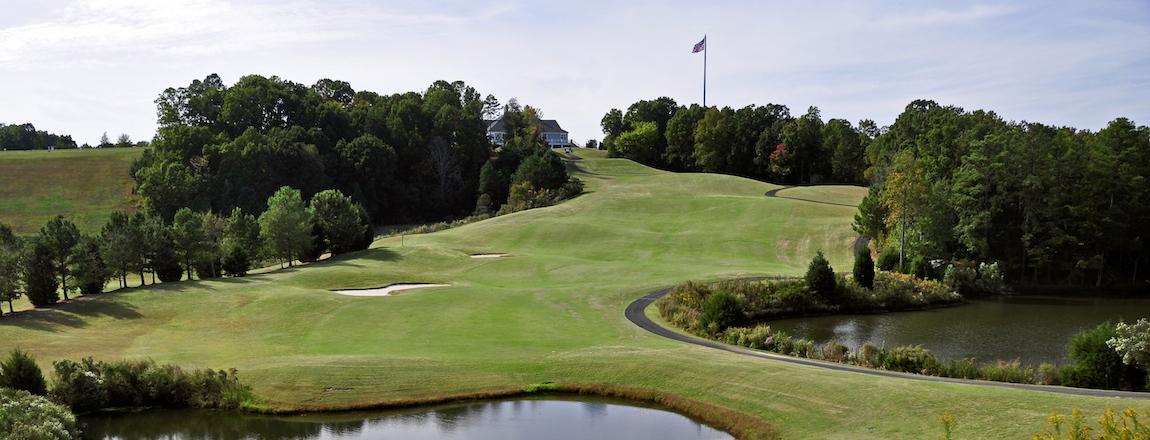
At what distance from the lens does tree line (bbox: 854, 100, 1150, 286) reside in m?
51.8

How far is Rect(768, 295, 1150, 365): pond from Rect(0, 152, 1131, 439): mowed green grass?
345 inches

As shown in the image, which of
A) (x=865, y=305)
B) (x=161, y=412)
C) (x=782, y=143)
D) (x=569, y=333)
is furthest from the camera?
(x=782, y=143)

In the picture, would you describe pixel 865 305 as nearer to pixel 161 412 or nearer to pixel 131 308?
pixel 161 412

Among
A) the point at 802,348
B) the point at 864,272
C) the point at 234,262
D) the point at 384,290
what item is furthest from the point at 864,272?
the point at 234,262

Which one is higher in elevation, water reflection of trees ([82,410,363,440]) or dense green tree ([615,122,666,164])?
dense green tree ([615,122,666,164])

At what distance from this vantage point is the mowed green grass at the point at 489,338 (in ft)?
65.9

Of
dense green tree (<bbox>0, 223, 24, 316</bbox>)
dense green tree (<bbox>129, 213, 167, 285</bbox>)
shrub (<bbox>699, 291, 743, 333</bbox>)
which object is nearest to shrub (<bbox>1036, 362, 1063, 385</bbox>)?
shrub (<bbox>699, 291, 743, 333</bbox>)

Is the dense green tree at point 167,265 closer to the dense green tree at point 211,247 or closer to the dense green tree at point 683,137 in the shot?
the dense green tree at point 211,247

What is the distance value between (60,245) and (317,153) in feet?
192

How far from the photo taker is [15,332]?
29.4 metres

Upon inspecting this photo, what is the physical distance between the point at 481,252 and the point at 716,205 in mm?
30253

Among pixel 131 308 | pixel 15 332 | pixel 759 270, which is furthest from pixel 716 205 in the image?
pixel 15 332

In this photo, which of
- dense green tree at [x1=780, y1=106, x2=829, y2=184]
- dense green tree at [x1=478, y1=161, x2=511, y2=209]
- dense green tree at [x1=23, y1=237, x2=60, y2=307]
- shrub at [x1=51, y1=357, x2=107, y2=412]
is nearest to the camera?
shrub at [x1=51, y1=357, x2=107, y2=412]

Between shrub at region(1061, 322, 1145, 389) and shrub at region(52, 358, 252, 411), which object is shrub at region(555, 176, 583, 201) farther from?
shrub at region(1061, 322, 1145, 389)
